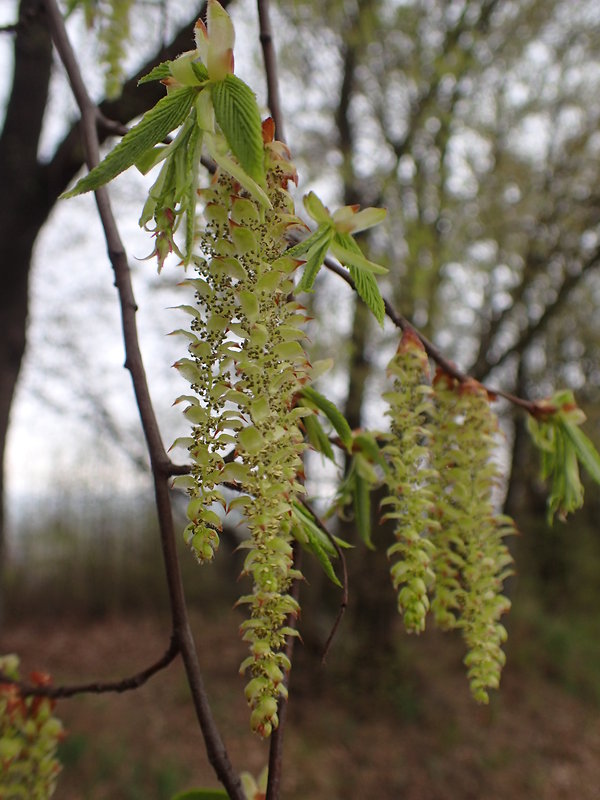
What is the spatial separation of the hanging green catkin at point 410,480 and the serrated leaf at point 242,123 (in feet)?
1.05

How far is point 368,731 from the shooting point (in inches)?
176

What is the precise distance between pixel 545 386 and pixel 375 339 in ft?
7.35

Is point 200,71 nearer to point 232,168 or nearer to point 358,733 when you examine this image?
point 232,168

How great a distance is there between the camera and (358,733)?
444 centimetres

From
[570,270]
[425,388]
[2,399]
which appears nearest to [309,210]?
[425,388]

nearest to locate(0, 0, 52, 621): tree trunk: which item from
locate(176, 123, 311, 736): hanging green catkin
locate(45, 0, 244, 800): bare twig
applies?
locate(45, 0, 244, 800): bare twig

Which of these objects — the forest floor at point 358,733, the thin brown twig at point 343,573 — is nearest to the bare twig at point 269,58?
the thin brown twig at point 343,573

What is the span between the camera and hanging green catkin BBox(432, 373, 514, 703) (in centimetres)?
66

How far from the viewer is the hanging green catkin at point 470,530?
66cm

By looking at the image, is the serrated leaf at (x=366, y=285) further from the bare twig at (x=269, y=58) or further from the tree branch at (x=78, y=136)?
the tree branch at (x=78, y=136)

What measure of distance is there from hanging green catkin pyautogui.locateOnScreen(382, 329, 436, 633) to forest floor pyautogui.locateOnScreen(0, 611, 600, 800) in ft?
9.66

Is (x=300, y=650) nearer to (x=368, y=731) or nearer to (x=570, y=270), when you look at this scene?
(x=368, y=731)

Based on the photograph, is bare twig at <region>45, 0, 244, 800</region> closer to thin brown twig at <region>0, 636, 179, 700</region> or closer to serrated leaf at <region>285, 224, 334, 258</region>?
thin brown twig at <region>0, 636, 179, 700</region>

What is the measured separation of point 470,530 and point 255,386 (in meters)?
0.33
